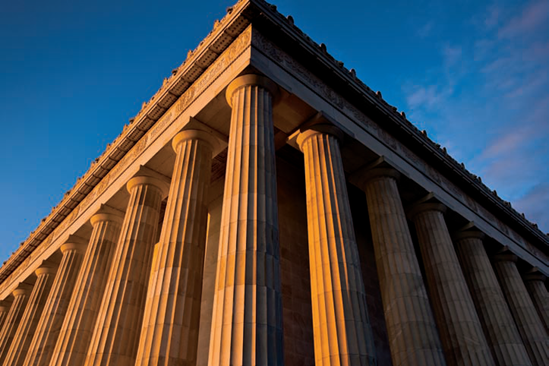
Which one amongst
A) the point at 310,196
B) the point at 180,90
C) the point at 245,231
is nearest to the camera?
the point at 245,231

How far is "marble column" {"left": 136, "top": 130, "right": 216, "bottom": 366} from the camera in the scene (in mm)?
16016

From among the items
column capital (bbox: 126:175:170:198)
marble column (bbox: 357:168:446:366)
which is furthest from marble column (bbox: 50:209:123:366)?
marble column (bbox: 357:168:446:366)

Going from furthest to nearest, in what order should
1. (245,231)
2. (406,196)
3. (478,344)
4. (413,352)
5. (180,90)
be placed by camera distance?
(406,196), (180,90), (478,344), (413,352), (245,231)

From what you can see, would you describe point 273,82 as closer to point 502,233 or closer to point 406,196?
point 406,196

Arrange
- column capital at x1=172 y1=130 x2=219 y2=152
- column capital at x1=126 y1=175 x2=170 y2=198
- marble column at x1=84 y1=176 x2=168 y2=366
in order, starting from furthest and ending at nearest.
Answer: column capital at x1=126 y1=175 x2=170 y2=198
column capital at x1=172 y1=130 x2=219 y2=152
marble column at x1=84 y1=176 x2=168 y2=366

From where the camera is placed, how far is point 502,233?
1460 inches

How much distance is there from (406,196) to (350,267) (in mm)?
13488

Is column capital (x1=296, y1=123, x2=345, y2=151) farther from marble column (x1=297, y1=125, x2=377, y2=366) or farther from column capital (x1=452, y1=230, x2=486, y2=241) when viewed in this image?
column capital (x1=452, y1=230, x2=486, y2=241)

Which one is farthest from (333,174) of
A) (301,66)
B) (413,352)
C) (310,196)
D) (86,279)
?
(86,279)

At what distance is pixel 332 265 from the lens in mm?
17766

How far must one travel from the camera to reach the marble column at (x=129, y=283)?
64.3 ft

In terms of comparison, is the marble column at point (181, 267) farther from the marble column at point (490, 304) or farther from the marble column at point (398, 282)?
the marble column at point (490, 304)

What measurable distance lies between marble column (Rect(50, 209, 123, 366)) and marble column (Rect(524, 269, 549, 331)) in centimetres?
3845

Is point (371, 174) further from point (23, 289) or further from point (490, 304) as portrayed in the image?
point (23, 289)
